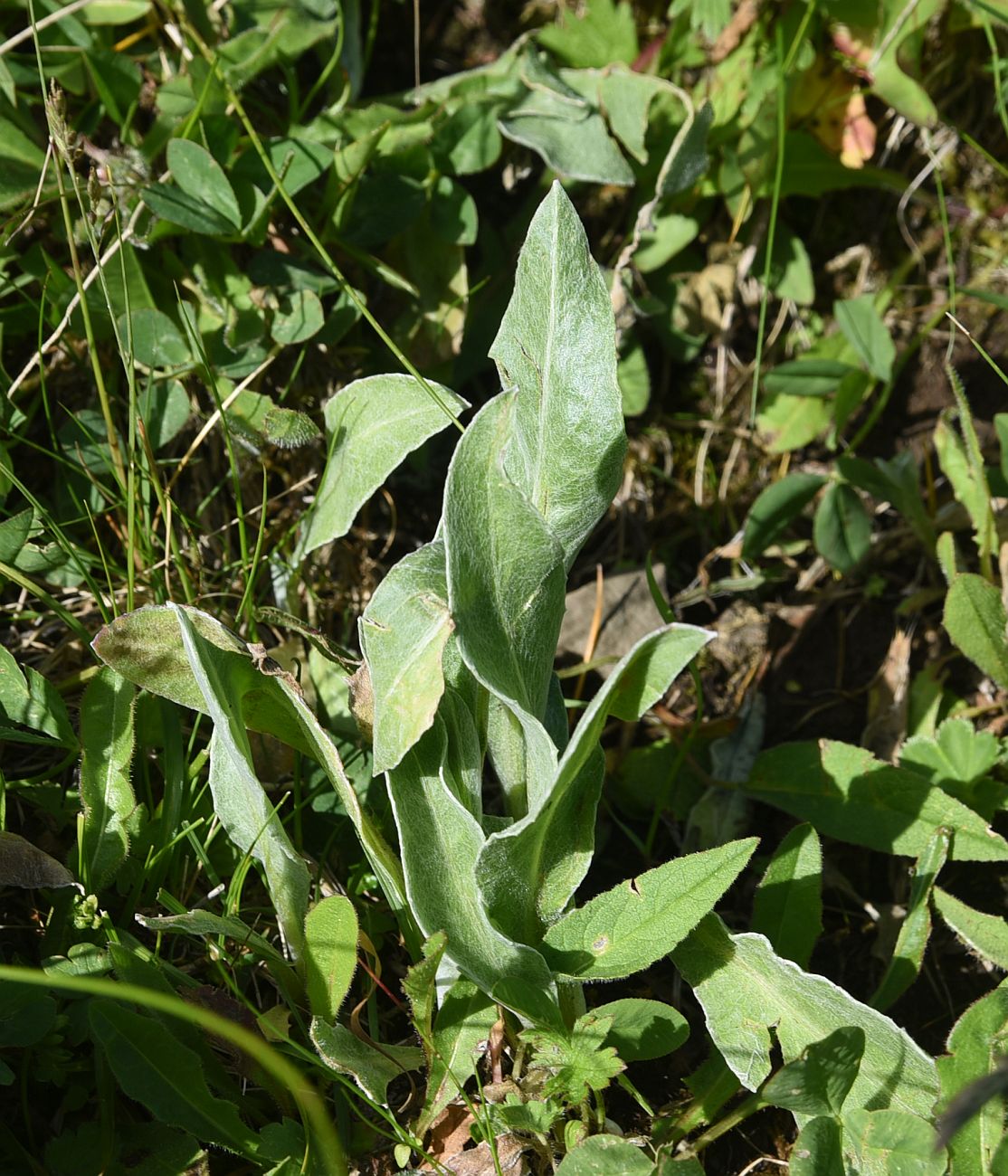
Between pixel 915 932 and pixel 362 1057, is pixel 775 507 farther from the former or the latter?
pixel 362 1057

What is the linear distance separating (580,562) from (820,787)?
68 cm

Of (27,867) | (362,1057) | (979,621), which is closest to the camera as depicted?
(362,1057)

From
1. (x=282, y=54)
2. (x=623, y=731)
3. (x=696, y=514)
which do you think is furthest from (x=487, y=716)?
(x=282, y=54)

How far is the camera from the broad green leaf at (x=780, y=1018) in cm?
134

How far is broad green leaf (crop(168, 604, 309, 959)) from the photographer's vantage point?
49.6 inches

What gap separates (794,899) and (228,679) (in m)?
0.83

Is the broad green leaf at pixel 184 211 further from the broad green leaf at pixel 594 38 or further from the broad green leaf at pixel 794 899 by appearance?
the broad green leaf at pixel 794 899

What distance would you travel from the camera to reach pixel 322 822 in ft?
5.49

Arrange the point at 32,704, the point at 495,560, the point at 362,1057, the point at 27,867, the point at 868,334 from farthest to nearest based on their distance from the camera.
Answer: the point at 868,334 → the point at 32,704 → the point at 27,867 → the point at 362,1057 → the point at 495,560

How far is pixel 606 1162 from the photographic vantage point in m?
1.28

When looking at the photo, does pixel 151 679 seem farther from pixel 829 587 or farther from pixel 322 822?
pixel 829 587

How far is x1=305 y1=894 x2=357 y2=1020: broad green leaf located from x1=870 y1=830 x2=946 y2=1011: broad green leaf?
73 centimetres

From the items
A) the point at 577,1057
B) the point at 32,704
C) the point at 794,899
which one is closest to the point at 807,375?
the point at 794,899

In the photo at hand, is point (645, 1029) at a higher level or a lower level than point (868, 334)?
lower
